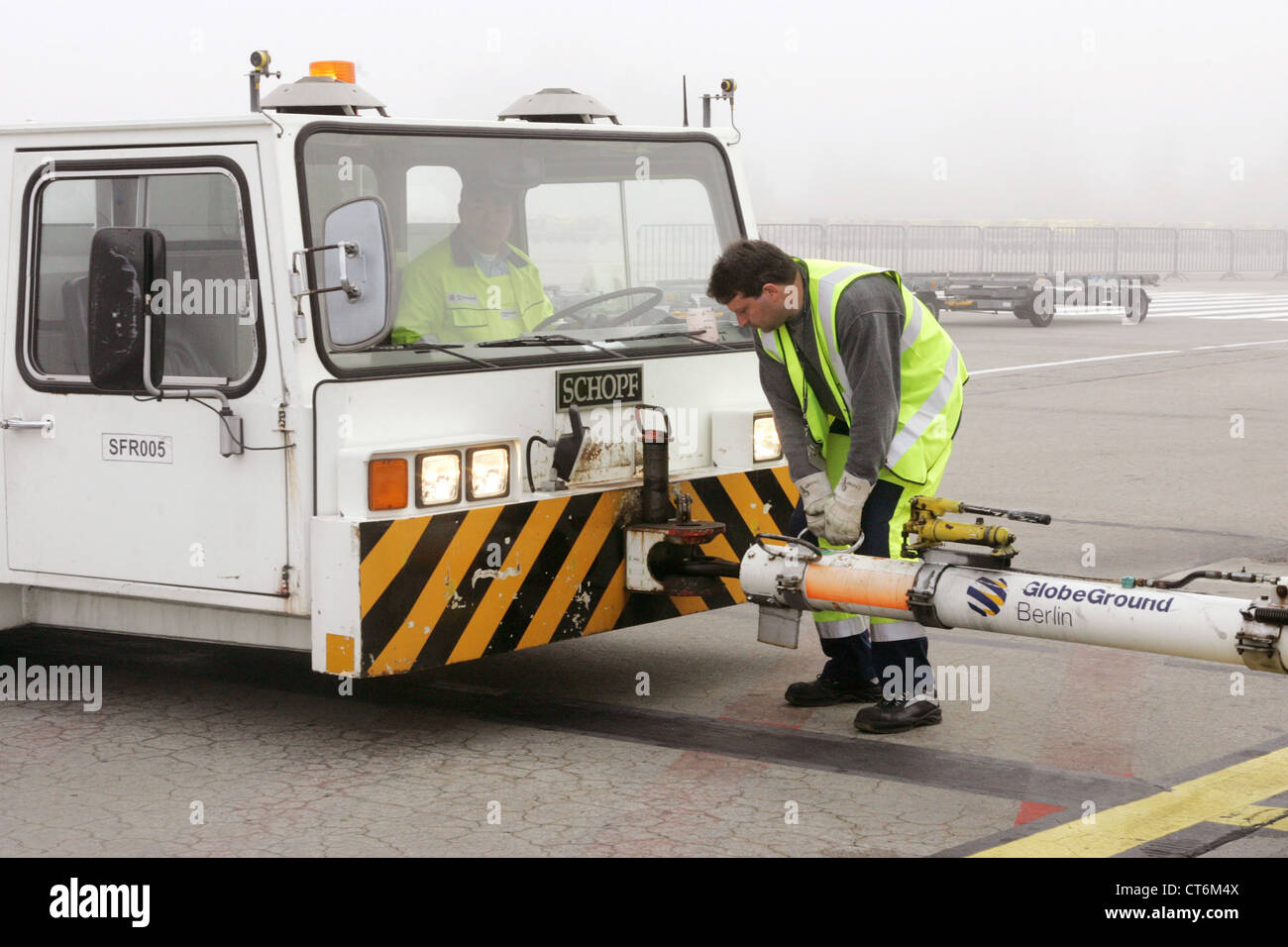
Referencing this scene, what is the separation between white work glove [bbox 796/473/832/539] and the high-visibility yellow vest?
0.57 feet

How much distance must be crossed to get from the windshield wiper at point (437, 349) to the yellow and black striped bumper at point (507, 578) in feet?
1.69

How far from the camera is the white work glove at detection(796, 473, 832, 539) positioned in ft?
20.0

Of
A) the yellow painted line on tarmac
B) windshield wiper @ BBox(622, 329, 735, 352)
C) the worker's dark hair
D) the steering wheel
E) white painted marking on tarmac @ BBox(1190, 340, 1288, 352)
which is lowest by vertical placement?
the yellow painted line on tarmac

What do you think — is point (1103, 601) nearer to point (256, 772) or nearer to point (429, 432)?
point (429, 432)

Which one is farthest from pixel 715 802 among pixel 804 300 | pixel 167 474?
pixel 167 474

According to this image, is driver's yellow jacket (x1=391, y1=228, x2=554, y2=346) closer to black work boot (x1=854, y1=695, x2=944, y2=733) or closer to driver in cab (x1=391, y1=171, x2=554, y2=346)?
driver in cab (x1=391, y1=171, x2=554, y2=346)

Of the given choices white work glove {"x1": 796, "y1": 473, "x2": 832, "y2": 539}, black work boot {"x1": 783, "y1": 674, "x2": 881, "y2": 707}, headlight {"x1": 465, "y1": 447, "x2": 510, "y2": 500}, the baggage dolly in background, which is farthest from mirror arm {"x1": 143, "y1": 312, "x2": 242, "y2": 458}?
the baggage dolly in background

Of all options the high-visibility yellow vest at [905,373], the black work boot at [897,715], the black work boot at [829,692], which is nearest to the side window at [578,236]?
the high-visibility yellow vest at [905,373]

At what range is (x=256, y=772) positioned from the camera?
567 centimetres

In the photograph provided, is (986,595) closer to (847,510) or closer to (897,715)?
(847,510)

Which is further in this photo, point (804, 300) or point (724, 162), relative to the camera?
point (724, 162)

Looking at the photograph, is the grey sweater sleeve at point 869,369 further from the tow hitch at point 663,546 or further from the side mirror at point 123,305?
the side mirror at point 123,305

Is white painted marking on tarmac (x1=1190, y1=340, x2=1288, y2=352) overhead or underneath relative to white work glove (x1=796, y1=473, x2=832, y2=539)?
underneath
